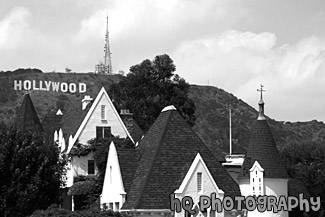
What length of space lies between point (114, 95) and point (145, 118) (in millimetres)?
7137

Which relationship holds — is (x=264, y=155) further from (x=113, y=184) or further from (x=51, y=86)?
(x=51, y=86)

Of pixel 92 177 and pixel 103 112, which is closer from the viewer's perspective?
pixel 92 177

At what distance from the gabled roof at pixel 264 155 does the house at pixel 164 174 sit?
8.87 feet

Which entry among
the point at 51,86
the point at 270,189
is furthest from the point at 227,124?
the point at 270,189

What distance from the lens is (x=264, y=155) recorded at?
166ft

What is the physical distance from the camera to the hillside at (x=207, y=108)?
137625 millimetres

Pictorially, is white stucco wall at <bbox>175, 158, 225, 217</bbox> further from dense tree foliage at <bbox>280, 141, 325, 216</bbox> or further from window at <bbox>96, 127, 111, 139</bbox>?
dense tree foliage at <bbox>280, 141, 325, 216</bbox>

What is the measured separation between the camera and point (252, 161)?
50781 mm

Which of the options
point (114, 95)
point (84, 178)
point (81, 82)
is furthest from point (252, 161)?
point (81, 82)

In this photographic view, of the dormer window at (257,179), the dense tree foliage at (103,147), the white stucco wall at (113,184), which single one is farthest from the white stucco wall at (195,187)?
the dense tree foliage at (103,147)

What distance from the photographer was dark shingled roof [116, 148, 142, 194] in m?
48.3

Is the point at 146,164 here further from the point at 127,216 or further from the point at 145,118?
the point at 145,118

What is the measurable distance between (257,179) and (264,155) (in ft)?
5.52

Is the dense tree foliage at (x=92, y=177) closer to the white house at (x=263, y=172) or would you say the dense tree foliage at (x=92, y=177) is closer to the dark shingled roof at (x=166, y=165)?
the dark shingled roof at (x=166, y=165)
